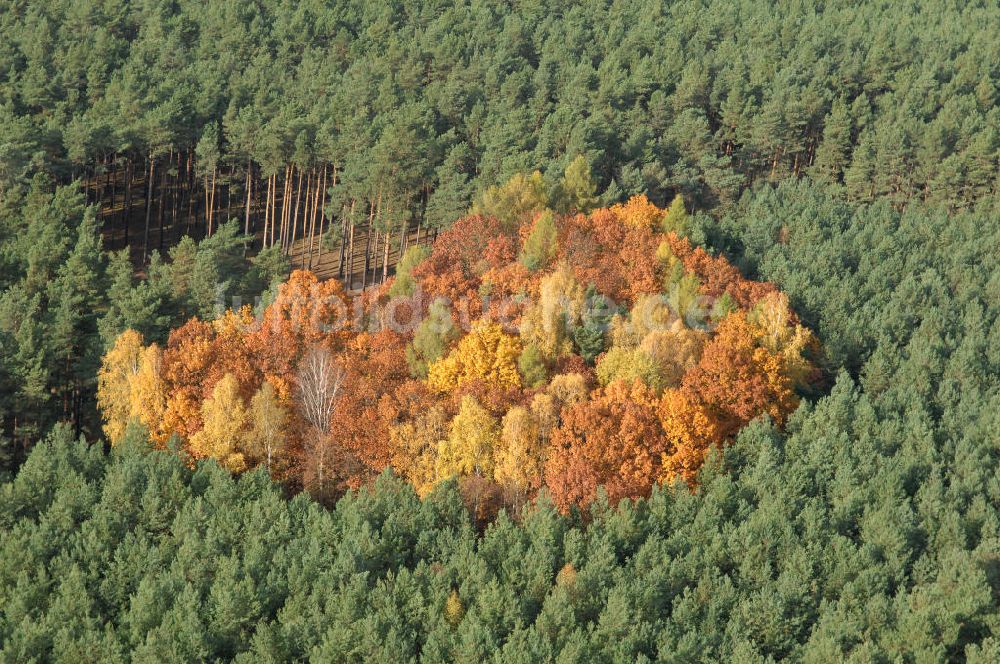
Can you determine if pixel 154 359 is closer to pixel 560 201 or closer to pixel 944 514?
pixel 560 201

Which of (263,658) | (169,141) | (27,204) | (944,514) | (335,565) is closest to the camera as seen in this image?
(263,658)

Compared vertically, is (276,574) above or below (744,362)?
below

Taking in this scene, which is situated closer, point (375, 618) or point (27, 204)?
point (375, 618)

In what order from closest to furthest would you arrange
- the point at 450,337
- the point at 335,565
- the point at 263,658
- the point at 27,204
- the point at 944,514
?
the point at 263,658 → the point at 335,565 → the point at 944,514 → the point at 450,337 → the point at 27,204

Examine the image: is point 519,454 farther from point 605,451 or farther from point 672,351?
point 672,351

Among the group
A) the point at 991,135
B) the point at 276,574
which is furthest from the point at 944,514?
the point at 991,135

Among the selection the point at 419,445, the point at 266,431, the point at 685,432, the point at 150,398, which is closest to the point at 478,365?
the point at 419,445

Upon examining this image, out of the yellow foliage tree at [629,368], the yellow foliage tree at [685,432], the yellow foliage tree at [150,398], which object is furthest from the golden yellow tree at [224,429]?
the yellow foliage tree at [685,432]

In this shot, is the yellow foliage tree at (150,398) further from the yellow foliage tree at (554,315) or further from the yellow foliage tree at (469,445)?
the yellow foliage tree at (554,315)
